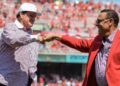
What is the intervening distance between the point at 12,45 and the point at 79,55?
19.2 m

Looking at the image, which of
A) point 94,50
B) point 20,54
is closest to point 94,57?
point 94,50

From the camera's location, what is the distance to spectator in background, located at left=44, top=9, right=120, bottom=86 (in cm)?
526

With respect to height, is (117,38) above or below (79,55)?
above

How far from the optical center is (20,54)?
223 inches

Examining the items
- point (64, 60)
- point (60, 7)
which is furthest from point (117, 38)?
point (60, 7)

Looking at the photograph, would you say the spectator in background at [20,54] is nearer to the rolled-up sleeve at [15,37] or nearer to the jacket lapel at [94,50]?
the rolled-up sleeve at [15,37]

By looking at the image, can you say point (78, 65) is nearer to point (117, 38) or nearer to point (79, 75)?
point (79, 75)

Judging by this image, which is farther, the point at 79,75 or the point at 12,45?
the point at 79,75

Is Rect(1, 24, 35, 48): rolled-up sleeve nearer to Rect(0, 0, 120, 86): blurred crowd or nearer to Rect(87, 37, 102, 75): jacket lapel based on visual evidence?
Rect(87, 37, 102, 75): jacket lapel

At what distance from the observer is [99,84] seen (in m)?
5.36

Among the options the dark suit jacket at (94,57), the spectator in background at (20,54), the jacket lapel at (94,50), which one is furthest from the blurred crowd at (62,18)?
the jacket lapel at (94,50)

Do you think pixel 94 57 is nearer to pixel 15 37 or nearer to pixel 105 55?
pixel 105 55

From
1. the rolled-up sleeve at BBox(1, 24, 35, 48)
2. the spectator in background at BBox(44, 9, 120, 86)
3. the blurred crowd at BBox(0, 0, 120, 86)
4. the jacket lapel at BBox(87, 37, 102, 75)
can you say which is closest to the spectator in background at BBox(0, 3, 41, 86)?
the rolled-up sleeve at BBox(1, 24, 35, 48)

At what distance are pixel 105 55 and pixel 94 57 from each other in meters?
0.14
